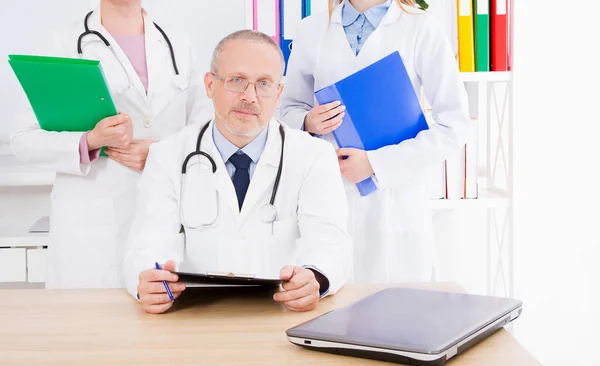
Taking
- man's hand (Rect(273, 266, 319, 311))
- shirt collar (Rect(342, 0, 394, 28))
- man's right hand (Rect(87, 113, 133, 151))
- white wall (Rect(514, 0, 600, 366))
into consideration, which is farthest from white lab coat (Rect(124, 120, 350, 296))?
A: white wall (Rect(514, 0, 600, 366))

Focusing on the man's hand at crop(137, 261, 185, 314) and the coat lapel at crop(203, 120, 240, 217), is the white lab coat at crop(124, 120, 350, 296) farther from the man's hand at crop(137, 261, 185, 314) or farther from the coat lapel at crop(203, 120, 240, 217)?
the man's hand at crop(137, 261, 185, 314)

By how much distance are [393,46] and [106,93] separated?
79 cm

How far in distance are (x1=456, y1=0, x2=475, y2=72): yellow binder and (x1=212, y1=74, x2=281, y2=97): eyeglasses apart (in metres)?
1.00

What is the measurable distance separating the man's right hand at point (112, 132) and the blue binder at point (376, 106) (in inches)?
19.9

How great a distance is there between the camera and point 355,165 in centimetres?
203

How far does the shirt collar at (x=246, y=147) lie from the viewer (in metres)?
1.74

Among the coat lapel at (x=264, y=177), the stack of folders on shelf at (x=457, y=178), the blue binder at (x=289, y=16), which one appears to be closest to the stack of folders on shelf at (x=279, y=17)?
the blue binder at (x=289, y=16)

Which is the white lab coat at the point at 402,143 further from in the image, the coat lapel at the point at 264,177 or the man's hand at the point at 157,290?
the man's hand at the point at 157,290

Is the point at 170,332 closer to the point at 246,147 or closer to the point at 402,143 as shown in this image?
the point at 246,147

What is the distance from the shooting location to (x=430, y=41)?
2.06m

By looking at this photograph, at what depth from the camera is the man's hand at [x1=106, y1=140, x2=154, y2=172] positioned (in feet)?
6.28

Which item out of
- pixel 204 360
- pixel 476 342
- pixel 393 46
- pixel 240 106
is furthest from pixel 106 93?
pixel 476 342

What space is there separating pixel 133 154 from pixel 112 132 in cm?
11

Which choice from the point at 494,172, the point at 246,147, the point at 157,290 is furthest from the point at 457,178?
the point at 157,290
